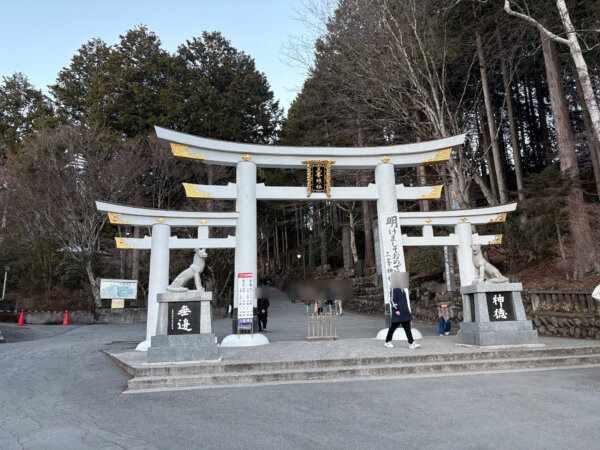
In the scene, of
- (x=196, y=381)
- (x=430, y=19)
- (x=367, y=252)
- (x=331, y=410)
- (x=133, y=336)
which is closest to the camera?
(x=331, y=410)

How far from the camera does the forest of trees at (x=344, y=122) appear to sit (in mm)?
13969

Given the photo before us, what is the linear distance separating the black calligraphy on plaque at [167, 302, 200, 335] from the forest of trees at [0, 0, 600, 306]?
10515mm

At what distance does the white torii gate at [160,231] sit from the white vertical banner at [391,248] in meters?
4.18

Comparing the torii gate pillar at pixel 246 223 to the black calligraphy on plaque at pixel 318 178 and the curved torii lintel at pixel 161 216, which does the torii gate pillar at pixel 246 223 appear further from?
the black calligraphy on plaque at pixel 318 178

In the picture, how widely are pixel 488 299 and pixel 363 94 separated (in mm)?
11712

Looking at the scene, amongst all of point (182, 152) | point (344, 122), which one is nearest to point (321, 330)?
point (182, 152)

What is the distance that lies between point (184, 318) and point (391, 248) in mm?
5845

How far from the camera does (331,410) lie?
448 cm

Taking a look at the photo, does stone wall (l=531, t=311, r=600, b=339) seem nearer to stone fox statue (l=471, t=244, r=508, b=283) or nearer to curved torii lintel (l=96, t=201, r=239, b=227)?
stone fox statue (l=471, t=244, r=508, b=283)

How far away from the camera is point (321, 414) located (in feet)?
14.2

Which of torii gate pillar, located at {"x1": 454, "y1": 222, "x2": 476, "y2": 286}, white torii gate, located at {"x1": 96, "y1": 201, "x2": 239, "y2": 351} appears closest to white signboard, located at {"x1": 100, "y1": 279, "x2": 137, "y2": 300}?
white torii gate, located at {"x1": 96, "y1": 201, "x2": 239, "y2": 351}

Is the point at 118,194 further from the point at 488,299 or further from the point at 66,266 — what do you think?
the point at 488,299

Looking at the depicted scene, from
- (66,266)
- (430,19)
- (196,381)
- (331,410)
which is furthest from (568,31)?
(66,266)

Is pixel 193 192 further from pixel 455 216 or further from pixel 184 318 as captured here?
pixel 455 216
